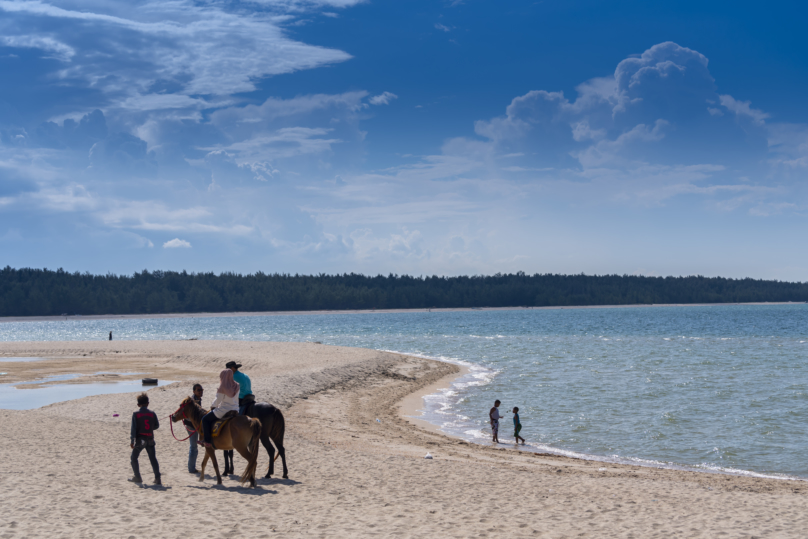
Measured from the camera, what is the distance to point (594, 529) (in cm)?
971

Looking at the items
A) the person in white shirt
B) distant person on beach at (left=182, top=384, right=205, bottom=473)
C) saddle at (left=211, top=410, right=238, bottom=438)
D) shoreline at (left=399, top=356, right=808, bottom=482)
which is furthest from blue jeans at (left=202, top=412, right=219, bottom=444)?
shoreline at (left=399, top=356, right=808, bottom=482)

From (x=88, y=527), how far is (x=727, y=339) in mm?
68711

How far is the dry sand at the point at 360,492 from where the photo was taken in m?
9.51

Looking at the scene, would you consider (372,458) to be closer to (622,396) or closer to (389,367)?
(622,396)

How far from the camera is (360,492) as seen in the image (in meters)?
11.8

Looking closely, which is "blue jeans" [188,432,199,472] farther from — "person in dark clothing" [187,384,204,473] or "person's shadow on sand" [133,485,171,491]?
"person's shadow on sand" [133,485,171,491]

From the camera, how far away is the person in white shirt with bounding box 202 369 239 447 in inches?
443

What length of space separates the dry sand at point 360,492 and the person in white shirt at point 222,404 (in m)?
1.15

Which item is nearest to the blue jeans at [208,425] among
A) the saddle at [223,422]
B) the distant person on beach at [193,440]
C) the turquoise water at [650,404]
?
the saddle at [223,422]

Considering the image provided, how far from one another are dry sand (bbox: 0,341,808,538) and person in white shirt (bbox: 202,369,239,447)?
1.15 meters

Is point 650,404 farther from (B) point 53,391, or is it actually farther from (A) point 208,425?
(B) point 53,391

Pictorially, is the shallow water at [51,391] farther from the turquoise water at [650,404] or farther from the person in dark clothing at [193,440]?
the turquoise water at [650,404]

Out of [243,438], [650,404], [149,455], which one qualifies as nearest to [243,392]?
[243,438]

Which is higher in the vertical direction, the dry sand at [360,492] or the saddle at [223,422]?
the saddle at [223,422]
